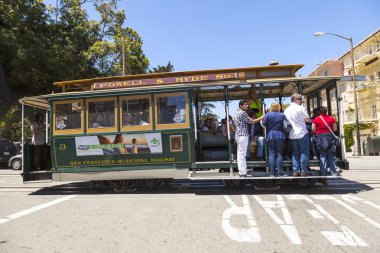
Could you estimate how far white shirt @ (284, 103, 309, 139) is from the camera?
303 inches

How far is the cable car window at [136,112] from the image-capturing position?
27.6 feet

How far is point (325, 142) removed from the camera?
7.70m

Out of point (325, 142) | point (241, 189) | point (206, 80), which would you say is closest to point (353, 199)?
point (325, 142)

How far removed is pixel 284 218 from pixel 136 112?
460 cm

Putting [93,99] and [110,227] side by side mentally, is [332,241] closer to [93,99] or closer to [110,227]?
[110,227]

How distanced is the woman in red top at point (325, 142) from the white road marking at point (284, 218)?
1.44 meters

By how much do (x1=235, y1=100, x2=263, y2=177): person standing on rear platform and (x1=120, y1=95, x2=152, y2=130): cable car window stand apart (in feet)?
7.37

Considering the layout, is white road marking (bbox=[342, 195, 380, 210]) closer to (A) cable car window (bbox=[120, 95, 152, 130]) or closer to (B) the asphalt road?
(B) the asphalt road

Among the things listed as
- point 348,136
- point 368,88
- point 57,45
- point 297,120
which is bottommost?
point 348,136

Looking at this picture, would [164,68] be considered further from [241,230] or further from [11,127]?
[241,230]

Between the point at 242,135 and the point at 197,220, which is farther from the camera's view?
the point at 242,135

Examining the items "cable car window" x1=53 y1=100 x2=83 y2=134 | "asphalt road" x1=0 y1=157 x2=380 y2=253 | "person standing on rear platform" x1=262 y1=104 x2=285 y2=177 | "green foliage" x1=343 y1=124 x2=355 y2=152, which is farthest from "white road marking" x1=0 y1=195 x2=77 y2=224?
"green foliage" x1=343 y1=124 x2=355 y2=152

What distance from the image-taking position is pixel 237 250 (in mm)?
4086

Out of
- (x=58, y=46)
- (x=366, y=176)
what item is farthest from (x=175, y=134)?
(x=58, y=46)
